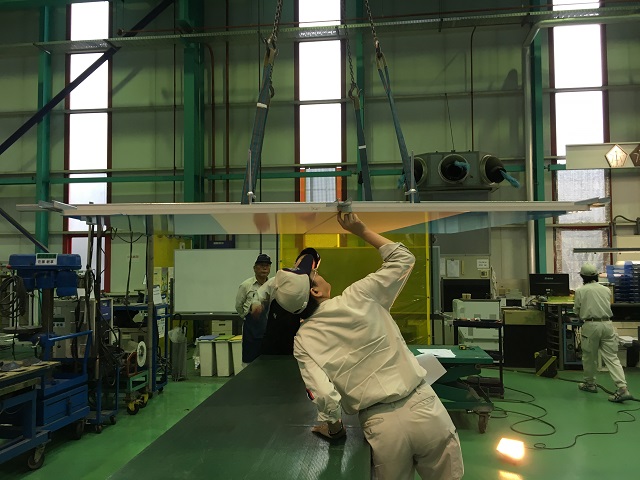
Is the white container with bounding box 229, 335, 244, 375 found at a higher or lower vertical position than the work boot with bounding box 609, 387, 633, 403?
higher

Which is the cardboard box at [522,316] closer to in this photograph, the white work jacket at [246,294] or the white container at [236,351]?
the white container at [236,351]

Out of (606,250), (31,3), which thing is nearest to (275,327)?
(606,250)

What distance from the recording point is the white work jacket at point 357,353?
1.70 metres

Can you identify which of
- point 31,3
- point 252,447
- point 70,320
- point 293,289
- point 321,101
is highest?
point 31,3

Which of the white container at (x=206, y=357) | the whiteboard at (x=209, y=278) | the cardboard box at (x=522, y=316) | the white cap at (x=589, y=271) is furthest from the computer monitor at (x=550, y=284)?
the white container at (x=206, y=357)

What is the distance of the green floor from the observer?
3369 millimetres

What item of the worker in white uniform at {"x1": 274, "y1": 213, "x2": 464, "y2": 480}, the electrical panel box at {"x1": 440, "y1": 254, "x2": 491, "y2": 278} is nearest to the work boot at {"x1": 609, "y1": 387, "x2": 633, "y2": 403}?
the electrical panel box at {"x1": 440, "y1": 254, "x2": 491, "y2": 278}

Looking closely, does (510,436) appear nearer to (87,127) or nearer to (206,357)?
(206,357)

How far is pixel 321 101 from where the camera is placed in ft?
28.8

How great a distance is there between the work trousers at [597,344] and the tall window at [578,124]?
321 centimetres

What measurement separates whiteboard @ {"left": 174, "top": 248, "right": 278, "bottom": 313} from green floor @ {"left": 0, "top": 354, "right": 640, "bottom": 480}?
126 centimetres

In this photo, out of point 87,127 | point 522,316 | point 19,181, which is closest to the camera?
point 522,316

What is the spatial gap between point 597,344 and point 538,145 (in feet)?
13.1

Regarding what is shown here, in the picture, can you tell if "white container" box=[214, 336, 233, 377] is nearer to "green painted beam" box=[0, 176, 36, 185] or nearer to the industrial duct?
the industrial duct
